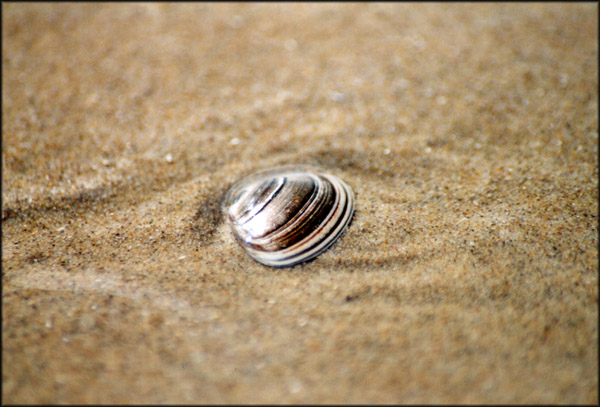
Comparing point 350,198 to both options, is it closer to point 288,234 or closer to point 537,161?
point 288,234

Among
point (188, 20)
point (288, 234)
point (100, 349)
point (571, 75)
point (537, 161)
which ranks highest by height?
point (188, 20)

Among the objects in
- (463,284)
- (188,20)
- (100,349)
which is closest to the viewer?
(100,349)

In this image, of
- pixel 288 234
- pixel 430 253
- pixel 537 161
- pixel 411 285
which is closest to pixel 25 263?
pixel 288 234

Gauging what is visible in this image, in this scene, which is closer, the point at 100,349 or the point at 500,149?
the point at 100,349

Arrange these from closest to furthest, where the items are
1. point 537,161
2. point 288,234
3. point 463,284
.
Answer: point 463,284 < point 288,234 < point 537,161

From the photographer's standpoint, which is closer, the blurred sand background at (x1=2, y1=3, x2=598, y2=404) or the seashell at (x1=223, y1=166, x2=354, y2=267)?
the blurred sand background at (x1=2, y1=3, x2=598, y2=404)
